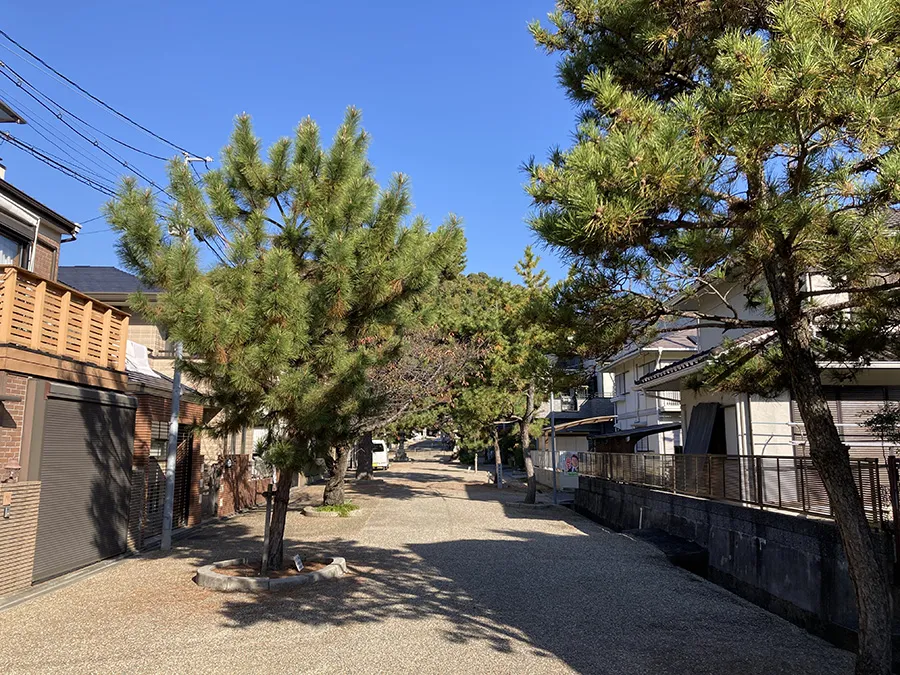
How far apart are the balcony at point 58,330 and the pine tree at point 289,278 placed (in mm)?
1495

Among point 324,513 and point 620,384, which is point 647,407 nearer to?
point 620,384

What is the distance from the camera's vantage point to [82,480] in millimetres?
9977

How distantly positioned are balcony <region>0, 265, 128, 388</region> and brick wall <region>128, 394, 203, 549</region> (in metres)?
1.17

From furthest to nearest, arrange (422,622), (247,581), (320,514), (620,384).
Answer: (620,384)
(320,514)
(247,581)
(422,622)

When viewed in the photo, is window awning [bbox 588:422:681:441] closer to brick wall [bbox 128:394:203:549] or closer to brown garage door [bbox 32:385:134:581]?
brick wall [bbox 128:394:203:549]

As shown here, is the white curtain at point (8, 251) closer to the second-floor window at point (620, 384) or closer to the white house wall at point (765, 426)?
the white house wall at point (765, 426)

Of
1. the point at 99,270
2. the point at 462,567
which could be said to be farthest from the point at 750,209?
the point at 99,270

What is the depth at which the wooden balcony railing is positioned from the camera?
8.48m

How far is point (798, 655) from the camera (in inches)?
249

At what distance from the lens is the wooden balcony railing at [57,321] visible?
848 cm

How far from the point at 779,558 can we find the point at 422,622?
4685 millimetres

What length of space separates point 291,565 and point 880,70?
30.5 ft

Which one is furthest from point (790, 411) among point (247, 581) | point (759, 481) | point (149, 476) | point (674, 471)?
point (149, 476)

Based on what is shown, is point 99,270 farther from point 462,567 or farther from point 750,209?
point 750,209
